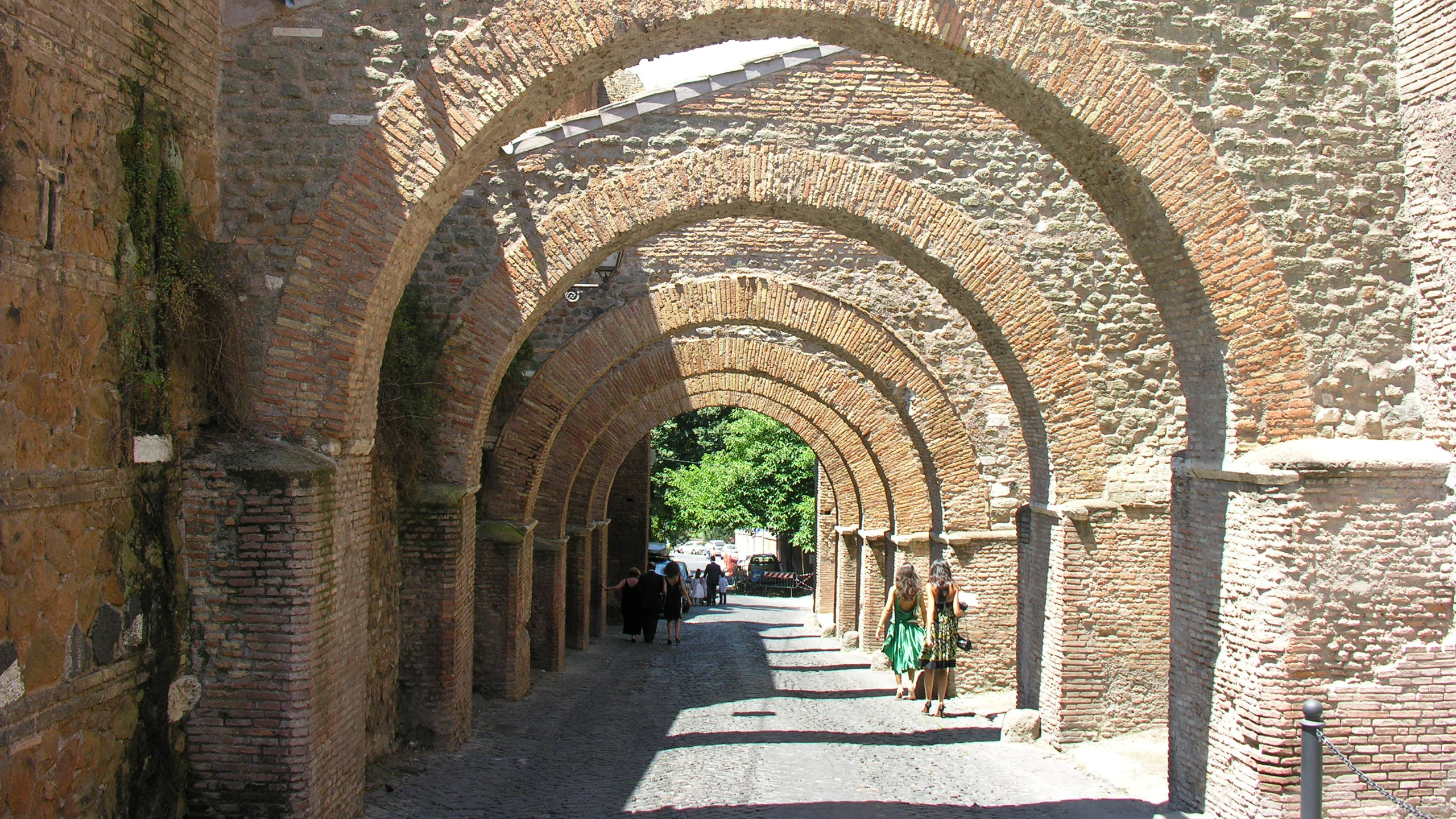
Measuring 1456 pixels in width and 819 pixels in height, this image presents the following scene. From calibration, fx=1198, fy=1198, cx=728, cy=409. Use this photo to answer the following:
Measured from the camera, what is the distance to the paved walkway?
7.70 m

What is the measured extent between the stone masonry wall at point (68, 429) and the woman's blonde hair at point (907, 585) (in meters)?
7.52

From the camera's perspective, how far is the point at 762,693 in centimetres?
1406

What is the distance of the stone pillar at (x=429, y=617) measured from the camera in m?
9.43

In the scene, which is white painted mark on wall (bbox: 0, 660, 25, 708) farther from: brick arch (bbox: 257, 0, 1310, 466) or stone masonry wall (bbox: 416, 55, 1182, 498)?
stone masonry wall (bbox: 416, 55, 1182, 498)

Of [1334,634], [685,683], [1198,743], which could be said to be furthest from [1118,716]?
[685,683]

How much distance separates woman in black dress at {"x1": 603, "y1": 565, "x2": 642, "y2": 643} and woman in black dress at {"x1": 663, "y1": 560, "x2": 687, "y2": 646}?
49 centimetres

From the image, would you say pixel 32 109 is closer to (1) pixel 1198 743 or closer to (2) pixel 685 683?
(1) pixel 1198 743

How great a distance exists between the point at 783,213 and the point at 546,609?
6.91m

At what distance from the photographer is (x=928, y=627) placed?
38.1 ft

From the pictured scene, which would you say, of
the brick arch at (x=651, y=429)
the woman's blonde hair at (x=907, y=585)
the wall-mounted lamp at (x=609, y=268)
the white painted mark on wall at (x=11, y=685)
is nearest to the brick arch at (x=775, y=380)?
the brick arch at (x=651, y=429)

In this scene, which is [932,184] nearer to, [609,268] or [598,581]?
[609,268]

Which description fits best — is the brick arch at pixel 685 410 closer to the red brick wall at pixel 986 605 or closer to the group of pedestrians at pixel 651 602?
the group of pedestrians at pixel 651 602

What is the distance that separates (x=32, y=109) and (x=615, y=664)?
1313 cm

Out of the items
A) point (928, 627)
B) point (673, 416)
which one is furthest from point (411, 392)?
point (673, 416)
